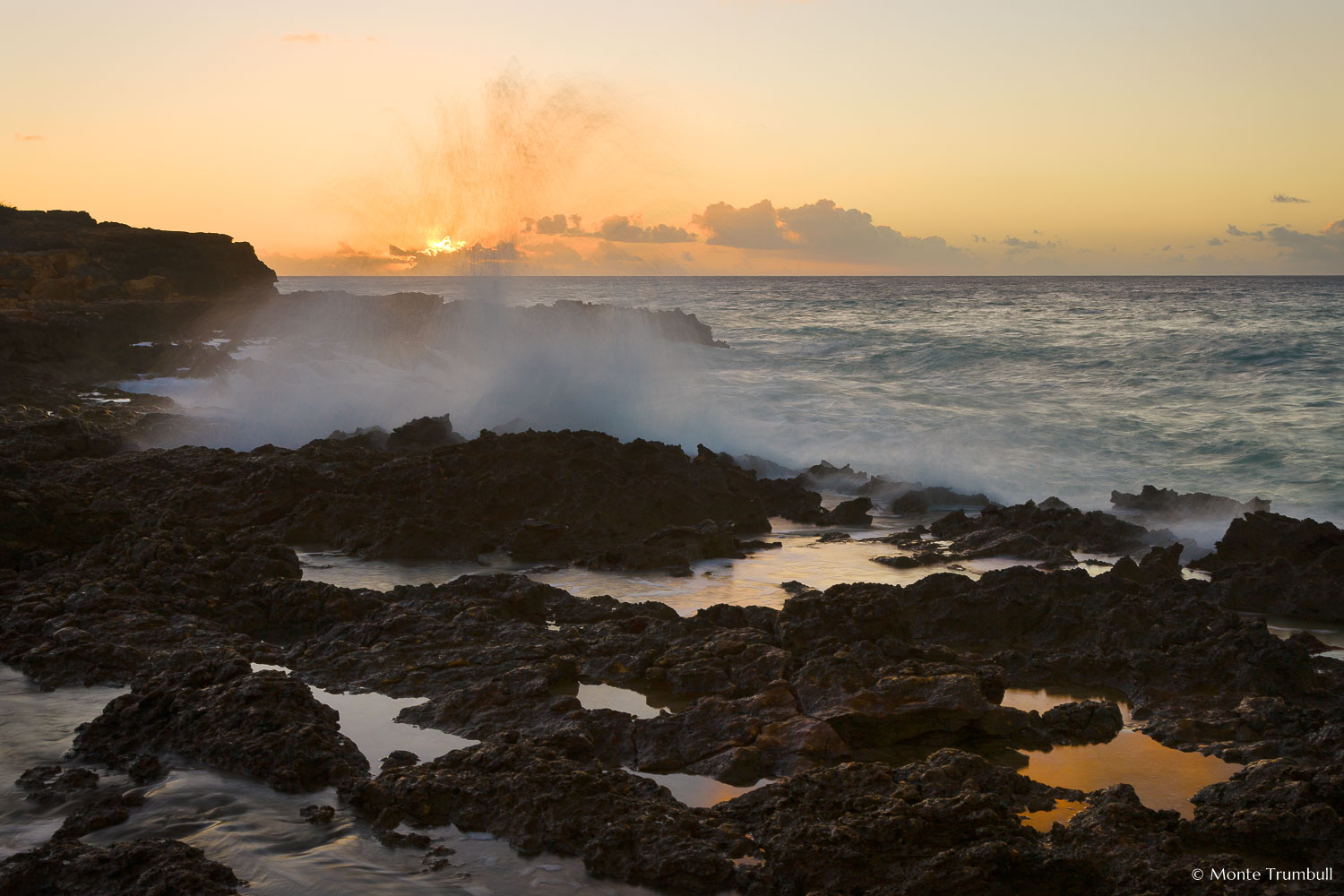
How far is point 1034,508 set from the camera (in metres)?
10.7

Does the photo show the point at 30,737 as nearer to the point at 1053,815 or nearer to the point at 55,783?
the point at 55,783

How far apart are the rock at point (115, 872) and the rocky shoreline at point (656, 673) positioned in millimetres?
11

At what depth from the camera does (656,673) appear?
575 cm

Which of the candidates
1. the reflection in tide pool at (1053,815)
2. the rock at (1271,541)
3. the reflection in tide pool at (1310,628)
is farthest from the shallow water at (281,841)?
the rock at (1271,541)

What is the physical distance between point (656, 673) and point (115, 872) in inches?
117

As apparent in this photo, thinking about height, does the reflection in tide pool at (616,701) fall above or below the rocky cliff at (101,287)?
below

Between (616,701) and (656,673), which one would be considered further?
(656,673)

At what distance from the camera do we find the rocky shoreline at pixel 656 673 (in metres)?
3.80

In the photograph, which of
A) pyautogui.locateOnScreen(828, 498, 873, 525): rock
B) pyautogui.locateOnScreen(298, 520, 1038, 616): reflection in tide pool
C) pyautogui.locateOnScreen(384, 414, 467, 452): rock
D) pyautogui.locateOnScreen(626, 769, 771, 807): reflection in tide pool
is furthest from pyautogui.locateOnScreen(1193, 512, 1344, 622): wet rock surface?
pyautogui.locateOnScreen(384, 414, 467, 452): rock

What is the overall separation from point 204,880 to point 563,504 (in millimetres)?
6883

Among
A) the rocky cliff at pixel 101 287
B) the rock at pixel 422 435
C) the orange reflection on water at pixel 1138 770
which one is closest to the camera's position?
the orange reflection on water at pixel 1138 770

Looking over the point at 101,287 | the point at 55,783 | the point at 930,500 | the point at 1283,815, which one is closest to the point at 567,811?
the point at 55,783

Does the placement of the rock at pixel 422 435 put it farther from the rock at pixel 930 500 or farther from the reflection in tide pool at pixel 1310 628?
the reflection in tide pool at pixel 1310 628

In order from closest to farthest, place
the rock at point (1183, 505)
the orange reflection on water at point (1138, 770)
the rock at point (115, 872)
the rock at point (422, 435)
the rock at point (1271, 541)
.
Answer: the rock at point (115, 872)
the orange reflection on water at point (1138, 770)
the rock at point (1271, 541)
the rock at point (1183, 505)
the rock at point (422, 435)
